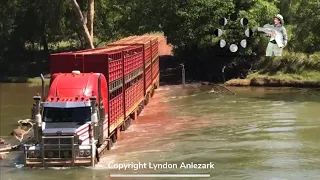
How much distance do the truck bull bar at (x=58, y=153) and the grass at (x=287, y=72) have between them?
24.5 m

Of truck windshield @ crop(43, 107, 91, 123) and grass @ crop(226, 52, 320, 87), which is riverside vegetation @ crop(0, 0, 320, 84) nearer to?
grass @ crop(226, 52, 320, 87)

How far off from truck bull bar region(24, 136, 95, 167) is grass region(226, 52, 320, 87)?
2449cm

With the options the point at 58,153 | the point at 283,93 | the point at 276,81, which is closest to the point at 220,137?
the point at 58,153

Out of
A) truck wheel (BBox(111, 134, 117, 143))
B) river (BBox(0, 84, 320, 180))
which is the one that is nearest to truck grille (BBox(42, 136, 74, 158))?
river (BBox(0, 84, 320, 180))

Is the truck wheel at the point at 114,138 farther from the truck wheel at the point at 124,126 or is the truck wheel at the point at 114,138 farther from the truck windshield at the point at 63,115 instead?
the truck windshield at the point at 63,115

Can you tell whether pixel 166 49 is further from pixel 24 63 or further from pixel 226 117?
pixel 226 117

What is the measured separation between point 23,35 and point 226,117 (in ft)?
106

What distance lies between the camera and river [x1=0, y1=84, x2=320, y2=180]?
1644cm

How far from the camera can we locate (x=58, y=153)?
16.3 m

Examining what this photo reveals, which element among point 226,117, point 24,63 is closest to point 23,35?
point 24,63

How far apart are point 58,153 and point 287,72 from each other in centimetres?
2704

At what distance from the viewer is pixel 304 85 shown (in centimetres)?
3744

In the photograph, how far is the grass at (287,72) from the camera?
3803cm

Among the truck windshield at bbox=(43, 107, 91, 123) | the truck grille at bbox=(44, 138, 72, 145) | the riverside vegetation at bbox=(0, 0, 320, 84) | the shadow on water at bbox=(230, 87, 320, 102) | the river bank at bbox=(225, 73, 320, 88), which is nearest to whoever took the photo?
the truck grille at bbox=(44, 138, 72, 145)
